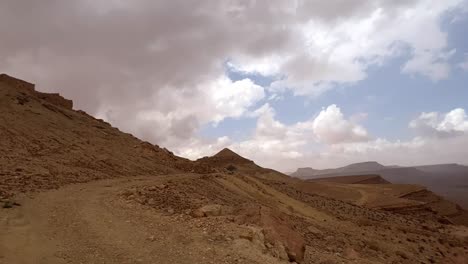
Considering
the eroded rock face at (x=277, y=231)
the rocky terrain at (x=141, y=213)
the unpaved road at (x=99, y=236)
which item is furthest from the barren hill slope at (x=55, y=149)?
the eroded rock face at (x=277, y=231)

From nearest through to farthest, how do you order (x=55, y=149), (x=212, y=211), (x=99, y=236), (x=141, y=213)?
(x=99, y=236) → (x=212, y=211) → (x=141, y=213) → (x=55, y=149)

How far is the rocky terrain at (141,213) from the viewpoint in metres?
8.12

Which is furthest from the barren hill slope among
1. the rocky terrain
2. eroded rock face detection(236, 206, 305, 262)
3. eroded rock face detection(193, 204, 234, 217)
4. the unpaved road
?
eroded rock face detection(236, 206, 305, 262)

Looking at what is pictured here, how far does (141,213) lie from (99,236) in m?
1.88

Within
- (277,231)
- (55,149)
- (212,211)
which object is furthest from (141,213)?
(55,149)

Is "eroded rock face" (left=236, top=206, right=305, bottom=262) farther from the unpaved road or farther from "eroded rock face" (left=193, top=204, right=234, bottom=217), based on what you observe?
the unpaved road

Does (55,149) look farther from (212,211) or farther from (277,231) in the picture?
(277,231)

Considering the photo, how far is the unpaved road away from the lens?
7.63 metres

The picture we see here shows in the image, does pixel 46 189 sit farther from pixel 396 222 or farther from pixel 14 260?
pixel 396 222

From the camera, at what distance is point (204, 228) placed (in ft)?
29.6

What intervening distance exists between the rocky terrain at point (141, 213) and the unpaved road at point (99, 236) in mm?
22

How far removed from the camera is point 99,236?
338 inches

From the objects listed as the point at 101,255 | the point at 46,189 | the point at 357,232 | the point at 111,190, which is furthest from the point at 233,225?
the point at 357,232

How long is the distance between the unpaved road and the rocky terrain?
0.02 metres
